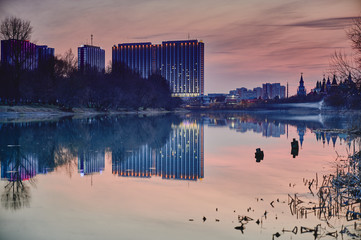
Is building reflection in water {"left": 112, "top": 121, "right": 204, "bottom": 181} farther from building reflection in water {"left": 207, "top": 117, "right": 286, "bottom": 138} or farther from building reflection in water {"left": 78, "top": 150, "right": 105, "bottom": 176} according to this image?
building reflection in water {"left": 207, "top": 117, "right": 286, "bottom": 138}

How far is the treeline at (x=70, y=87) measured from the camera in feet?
242

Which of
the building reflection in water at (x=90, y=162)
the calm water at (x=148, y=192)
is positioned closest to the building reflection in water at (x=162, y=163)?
the calm water at (x=148, y=192)

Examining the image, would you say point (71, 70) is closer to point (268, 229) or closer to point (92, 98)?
point (92, 98)

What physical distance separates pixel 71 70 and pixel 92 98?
1045cm

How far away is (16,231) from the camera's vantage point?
822cm

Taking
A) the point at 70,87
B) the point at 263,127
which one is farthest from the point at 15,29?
the point at 263,127

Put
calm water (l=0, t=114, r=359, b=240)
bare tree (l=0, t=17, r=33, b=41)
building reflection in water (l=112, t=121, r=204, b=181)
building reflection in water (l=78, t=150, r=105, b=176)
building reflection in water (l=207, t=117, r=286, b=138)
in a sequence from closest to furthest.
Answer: calm water (l=0, t=114, r=359, b=240) → building reflection in water (l=112, t=121, r=204, b=181) → building reflection in water (l=78, t=150, r=105, b=176) → building reflection in water (l=207, t=117, r=286, b=138) → bare tree (l=0, t=17, r=33, b=41)

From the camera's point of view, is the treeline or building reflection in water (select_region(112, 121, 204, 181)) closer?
building reflection in water (select_region(112, 121, 204, 181))

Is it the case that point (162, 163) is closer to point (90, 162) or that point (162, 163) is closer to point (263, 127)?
point (90, 162)

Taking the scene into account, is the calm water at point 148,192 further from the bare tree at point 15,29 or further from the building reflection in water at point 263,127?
the bare tree at point 15,29

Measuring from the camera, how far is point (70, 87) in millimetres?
82250

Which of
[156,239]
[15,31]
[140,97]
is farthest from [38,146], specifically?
[140,97]

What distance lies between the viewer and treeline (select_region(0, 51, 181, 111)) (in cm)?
7369

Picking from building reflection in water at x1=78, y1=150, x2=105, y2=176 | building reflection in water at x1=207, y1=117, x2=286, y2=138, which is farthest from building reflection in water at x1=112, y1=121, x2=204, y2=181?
building reflection in water at x1=207, y1=117, x2=286, y2=138
